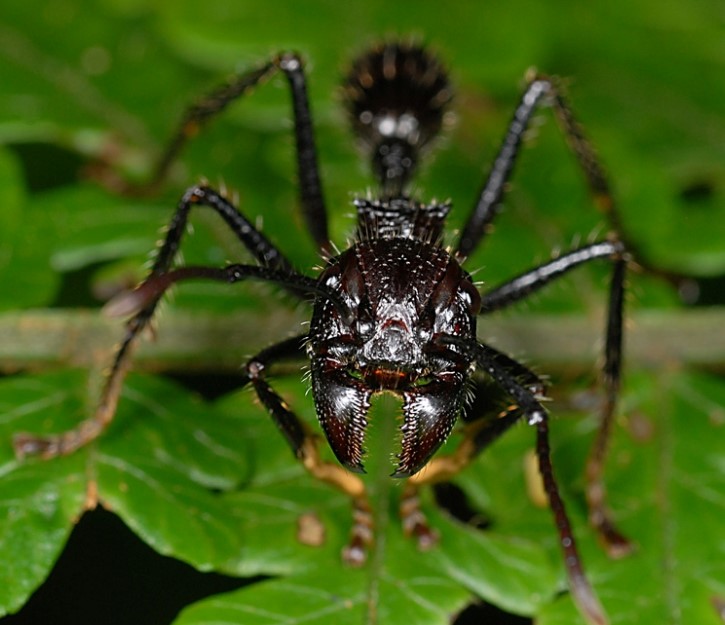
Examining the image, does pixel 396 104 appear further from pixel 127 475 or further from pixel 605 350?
pixel 127 475

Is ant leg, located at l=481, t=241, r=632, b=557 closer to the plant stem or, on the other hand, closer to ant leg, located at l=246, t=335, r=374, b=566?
the plant stem

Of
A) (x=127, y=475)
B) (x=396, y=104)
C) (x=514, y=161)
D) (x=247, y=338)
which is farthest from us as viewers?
(x=396, y=104)

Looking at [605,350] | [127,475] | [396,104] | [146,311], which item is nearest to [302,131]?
[396,104]

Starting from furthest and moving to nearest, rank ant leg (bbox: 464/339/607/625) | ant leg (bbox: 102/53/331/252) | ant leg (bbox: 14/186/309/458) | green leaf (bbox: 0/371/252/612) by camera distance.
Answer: ant leg (bbox: 102/53/331/252) → ant leg (bbox: 14/186/309/458) → green leaf (bbox: 0/371/252/612) → ant leg (bbox: 464/339/607/625)

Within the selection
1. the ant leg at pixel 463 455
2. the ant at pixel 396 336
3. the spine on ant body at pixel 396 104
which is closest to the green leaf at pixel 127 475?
the ant at pixel 396 336

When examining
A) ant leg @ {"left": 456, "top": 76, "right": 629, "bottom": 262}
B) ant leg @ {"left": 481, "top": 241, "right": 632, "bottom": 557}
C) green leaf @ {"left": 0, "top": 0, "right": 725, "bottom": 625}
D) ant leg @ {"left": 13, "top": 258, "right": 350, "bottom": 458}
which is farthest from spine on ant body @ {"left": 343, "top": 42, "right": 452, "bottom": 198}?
ant leg @ {"left": 13, "top": 258, "right": 350, "bottom": 458}

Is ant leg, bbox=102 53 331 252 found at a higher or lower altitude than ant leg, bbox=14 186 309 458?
higher

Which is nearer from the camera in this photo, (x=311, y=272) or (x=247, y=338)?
(x=311, y=272)

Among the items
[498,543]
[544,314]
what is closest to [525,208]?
[544,314]

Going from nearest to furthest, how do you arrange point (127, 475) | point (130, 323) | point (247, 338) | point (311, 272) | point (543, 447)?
point (543, 447) → point (127, 475) → point (130, 323) → point (311, 272) → point (247, 338)
